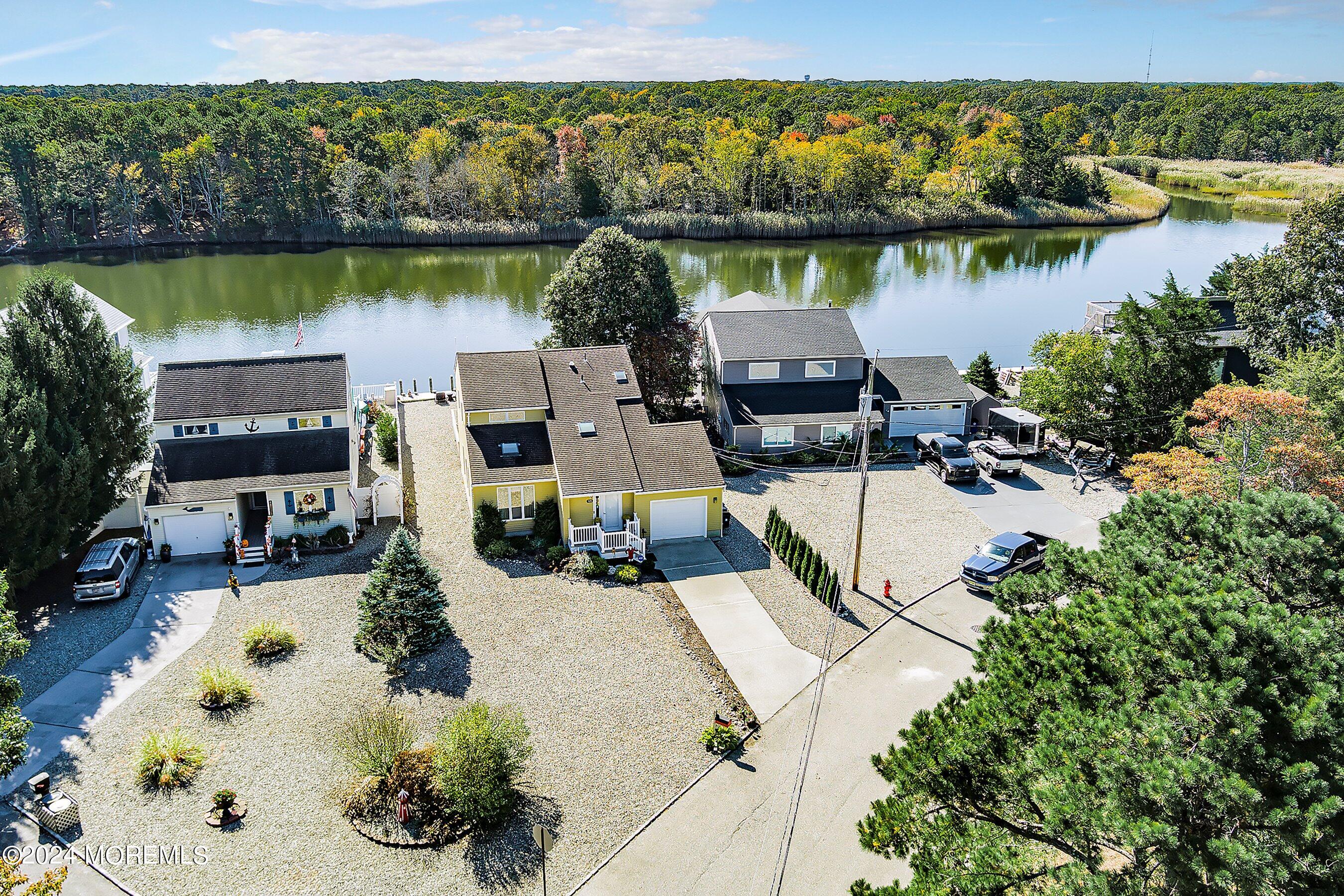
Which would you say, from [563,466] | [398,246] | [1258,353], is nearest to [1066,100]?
[398,246]

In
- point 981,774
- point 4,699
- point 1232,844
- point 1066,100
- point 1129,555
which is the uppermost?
point 1066,100

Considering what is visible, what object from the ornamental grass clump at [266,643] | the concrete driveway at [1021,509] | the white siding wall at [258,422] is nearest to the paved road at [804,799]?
the concrete driveway at [1021,509]

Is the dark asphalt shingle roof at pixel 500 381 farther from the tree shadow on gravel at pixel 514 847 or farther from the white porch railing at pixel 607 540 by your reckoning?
the tree shadow on gravel at pixel 514 847

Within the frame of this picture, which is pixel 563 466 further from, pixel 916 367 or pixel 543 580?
pixel 916 367

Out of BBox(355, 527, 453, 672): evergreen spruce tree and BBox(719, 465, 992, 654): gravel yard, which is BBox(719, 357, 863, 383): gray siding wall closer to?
BBox(719, 465, 992, 654): gravel yard

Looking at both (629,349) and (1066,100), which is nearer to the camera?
(629,349)

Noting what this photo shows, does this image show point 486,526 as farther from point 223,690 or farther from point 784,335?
point 784,335

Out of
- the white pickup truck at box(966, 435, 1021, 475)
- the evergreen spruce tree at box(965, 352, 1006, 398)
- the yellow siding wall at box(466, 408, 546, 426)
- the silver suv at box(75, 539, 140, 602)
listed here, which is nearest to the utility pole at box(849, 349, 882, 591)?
the white pickup truck at box(966, 435, 1021, 475)
